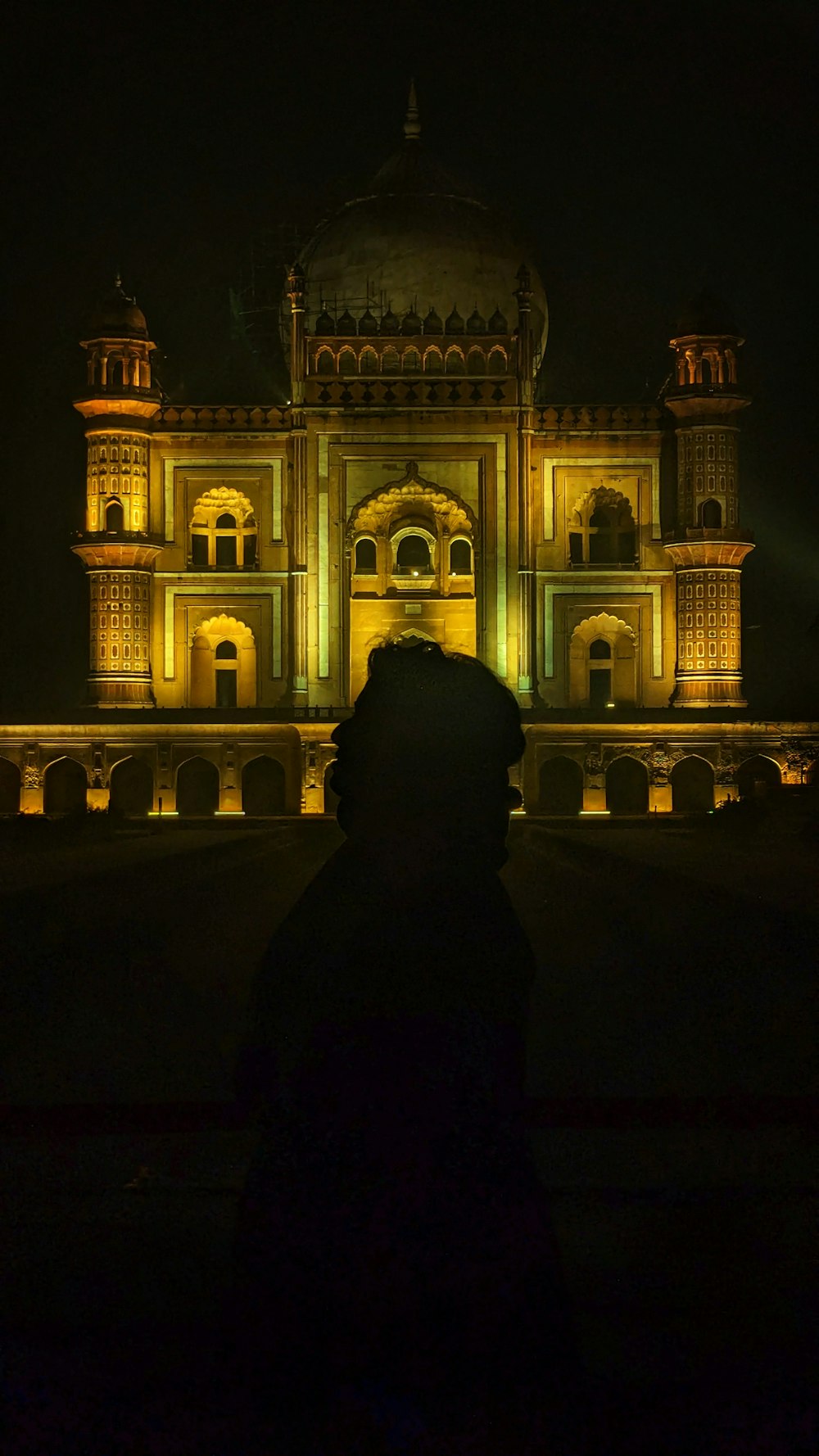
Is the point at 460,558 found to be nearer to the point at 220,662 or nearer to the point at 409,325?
the point at 409,325

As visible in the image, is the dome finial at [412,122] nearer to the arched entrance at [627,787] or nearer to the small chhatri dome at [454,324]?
the small chhatri dome at [454,324]

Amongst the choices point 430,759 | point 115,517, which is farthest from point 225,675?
point 430,759

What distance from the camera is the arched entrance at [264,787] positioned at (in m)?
28.2

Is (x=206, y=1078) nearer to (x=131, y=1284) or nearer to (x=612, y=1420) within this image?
(x=131, y=1284)

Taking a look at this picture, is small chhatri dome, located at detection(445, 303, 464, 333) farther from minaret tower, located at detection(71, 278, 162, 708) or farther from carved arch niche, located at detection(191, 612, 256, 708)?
carved arch niche, located at detection(191, 612, 256, 708)

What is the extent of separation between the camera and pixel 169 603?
30375 millimetres

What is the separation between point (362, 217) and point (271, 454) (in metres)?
6.37

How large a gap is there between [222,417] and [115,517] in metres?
2.94

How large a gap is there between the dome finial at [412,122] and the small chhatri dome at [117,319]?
27.0ft

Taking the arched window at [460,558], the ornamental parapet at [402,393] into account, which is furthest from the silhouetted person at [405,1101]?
the arched window at [460,558]

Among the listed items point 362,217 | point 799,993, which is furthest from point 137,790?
point 799,993

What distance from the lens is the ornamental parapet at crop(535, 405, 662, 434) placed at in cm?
3038

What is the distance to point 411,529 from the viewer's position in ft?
100

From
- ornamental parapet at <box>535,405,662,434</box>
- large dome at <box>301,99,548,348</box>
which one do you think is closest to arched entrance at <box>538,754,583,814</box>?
ornamental parapet at <box>535,405,662,434</box>
